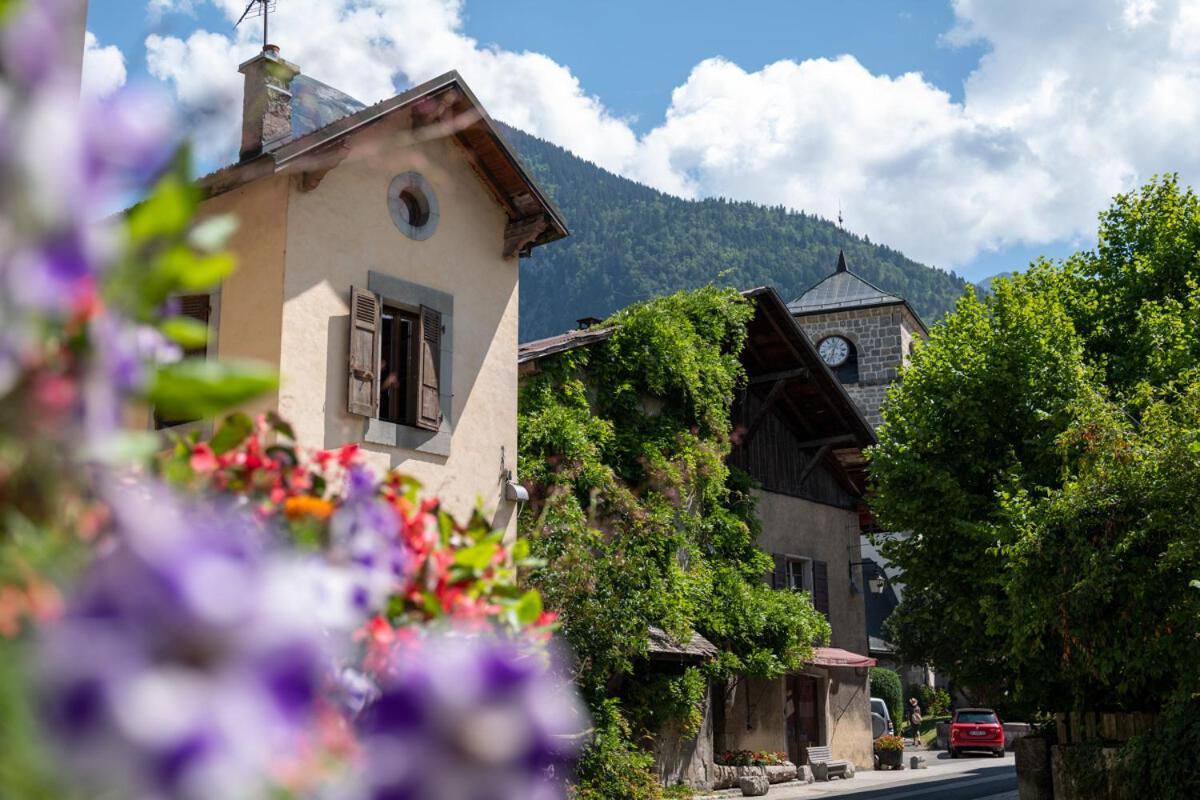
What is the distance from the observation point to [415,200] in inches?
548

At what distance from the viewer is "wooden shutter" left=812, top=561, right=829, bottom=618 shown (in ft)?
81.0

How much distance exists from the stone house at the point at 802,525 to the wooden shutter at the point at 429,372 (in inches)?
377

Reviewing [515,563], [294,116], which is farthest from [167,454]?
[294,116]

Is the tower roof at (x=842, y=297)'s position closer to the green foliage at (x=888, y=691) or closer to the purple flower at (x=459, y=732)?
the green foliage at (x=888, y=691)

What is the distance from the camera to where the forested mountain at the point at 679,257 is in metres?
173

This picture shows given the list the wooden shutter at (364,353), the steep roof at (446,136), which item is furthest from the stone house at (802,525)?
the wooden shutter at (364,353)

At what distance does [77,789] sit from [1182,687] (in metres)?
12.8

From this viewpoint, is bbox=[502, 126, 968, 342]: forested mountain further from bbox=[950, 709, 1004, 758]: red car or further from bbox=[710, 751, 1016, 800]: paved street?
bbox=[710, 751, 1016, 800]: paved street

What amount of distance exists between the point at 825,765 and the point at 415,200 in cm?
1519

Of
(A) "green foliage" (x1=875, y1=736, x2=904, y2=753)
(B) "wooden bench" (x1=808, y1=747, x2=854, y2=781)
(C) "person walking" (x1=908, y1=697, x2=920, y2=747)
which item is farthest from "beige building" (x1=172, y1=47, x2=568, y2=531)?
(C) "person walking" (x1=908, y1=697, x2=920, y2=747)

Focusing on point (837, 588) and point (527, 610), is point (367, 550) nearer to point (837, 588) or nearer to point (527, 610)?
point (527, 610)

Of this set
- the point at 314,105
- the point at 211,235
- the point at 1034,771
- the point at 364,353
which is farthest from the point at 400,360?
the point at 211,235

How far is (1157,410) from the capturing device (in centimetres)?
1288

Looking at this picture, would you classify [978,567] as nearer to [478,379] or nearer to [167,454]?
[478,379]
